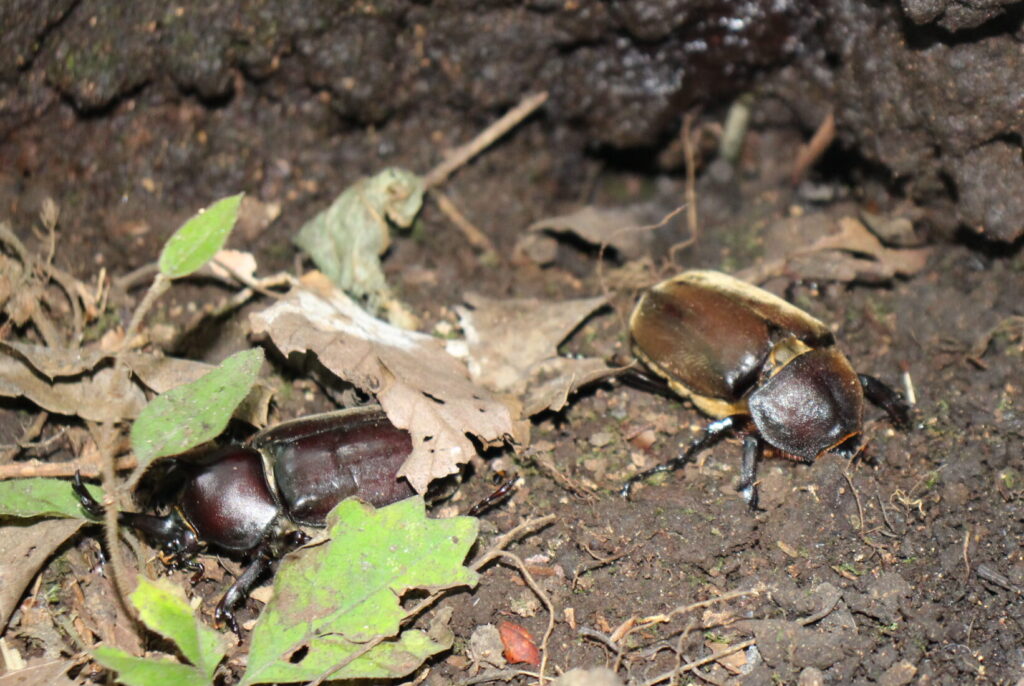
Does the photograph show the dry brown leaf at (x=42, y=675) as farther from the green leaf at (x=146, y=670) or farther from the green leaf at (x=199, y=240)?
the green leaf at (x=199, y=240)

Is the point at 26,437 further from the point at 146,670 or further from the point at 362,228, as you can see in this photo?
the point at 362,228

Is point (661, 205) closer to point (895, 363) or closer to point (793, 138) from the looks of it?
point (793, 138)

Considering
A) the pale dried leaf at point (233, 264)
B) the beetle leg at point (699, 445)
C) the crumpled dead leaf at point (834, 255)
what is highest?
the pale dried leaf at point (233, 264)

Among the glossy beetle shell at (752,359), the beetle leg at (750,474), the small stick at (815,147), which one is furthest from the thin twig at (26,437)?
the small stick at (815,147)

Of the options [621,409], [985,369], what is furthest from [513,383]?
[985,369]

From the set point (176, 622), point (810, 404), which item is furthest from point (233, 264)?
point (810, 404)

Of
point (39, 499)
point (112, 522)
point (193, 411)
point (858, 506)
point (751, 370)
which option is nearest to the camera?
point (112, 522)

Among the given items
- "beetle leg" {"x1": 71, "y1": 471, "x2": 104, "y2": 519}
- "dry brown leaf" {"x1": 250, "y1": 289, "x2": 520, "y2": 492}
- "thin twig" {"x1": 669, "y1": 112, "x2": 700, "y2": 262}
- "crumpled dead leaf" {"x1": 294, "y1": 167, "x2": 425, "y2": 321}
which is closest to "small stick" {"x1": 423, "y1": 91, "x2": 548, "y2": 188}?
"crumpled dead leaf" {"x1": 294, "y1": 167, "x2": 425, "y2": 321}

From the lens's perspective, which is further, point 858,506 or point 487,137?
point 487,137
